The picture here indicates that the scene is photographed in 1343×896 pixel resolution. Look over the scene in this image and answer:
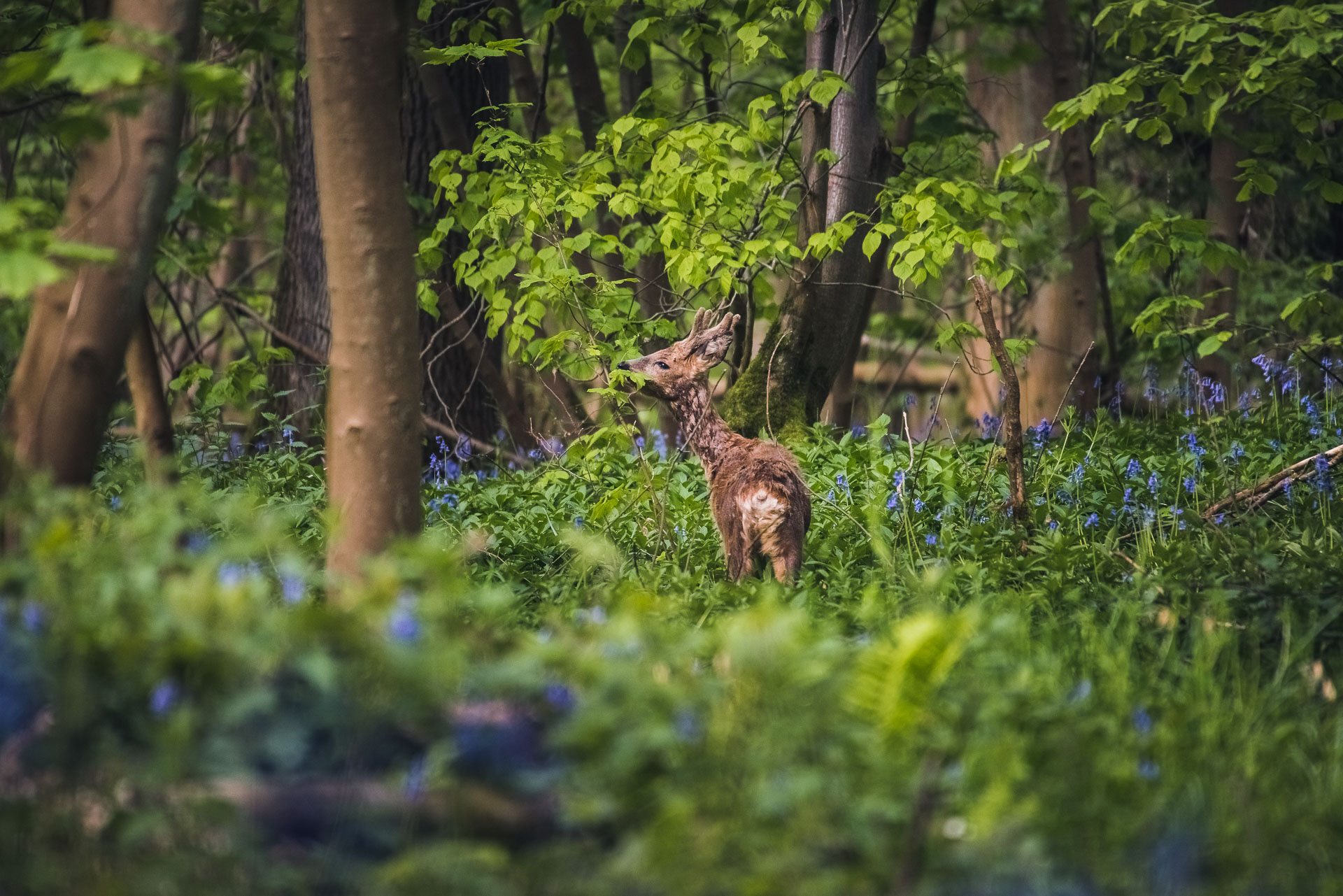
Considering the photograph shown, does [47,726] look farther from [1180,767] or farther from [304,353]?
[304,353]

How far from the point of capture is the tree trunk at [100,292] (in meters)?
3.32

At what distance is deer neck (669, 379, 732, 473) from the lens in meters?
5.23

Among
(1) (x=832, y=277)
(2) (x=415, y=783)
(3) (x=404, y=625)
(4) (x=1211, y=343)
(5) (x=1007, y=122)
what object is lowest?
(2) (x=415, y=783)

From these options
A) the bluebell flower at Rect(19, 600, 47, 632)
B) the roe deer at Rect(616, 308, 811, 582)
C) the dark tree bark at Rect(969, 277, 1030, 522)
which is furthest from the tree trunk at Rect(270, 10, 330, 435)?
the bluebell flower at Rect(19, 600, 47, 632)

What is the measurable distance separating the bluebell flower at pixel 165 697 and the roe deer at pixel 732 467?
280cm

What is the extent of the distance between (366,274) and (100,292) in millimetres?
715

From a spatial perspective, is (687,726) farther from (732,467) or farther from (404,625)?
(732,467)

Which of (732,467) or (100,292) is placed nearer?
(100,292)

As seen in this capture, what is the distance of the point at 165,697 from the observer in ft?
7.93

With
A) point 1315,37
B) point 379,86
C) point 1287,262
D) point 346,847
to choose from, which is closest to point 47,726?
point 346,847

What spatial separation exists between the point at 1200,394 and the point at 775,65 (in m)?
5.67

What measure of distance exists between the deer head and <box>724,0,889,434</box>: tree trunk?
2.20 meters

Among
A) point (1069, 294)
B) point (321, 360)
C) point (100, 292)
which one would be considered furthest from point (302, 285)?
point (1069, 294)

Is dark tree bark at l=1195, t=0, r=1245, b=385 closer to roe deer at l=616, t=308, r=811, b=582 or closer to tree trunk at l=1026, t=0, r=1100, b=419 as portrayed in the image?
tree trunk at l=1026, t=0, r=1100, b=419
